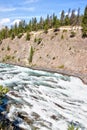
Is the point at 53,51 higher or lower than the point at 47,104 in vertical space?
higher

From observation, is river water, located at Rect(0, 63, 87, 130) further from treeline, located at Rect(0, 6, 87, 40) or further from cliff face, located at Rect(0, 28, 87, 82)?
treeline, located at Rect(0, 6, 87, 40)

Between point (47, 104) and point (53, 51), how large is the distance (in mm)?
60511

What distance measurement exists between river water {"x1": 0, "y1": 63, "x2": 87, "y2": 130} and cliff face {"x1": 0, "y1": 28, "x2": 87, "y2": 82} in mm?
21137

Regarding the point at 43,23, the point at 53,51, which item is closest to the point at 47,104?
the point at 53,51

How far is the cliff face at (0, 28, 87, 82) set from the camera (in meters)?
89.6

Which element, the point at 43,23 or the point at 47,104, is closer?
the point at 47,104

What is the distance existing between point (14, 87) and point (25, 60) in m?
56.9

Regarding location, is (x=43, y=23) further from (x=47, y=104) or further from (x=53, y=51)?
(x=47, y=104)

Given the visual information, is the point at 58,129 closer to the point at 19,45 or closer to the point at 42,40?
the point at 42,40

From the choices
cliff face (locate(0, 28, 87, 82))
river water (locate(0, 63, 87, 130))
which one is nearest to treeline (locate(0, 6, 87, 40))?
cliff face (locate(0, 28, 87, 82))

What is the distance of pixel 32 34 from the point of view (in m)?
128

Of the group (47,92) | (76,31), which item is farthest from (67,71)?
(47,92)

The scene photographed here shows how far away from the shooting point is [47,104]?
4388 centimetres

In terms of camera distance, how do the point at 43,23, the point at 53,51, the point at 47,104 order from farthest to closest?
1. the point at 43,23
2. the point at 53,51
3. the point at 47,104
